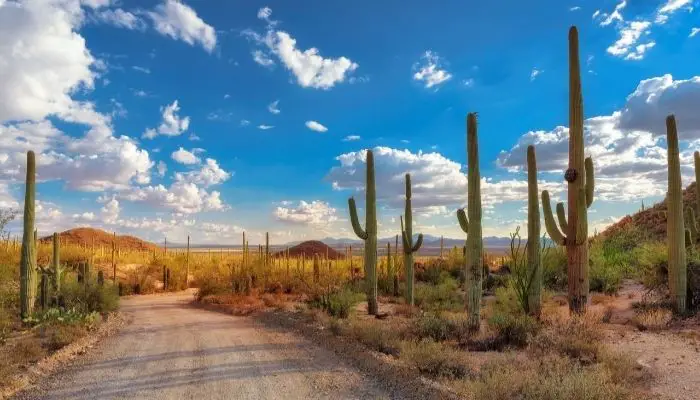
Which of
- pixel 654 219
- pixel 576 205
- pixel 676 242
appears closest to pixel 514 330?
pixel 576 205

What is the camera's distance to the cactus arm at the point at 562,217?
1479cm

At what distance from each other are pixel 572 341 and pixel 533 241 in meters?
6.04

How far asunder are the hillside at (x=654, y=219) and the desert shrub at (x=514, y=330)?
24.3 m

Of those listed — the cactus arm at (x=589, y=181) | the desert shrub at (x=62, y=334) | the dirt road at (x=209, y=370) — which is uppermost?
the cactus arm at (x=589, y=181)

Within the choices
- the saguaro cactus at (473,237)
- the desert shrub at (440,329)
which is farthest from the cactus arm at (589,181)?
the desert shrub at (440,329)

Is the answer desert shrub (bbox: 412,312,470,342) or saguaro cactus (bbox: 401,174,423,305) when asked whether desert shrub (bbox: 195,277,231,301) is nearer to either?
saguaro cactus (bbox: 401,174,423,305)

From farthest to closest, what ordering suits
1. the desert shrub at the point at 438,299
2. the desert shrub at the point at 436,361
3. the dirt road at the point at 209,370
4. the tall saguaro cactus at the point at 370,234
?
1. the desert shrub at the point at 438,299
2. the tall saguaro cactus at the point at 370,234
3. the desert shrub at the point at 436,361
4. the dirt road at the point at 209,370

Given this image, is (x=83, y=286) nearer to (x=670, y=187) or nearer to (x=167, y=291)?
(x=167, y=291)

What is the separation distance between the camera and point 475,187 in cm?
1309

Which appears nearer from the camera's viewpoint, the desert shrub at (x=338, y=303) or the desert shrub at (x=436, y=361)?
the desert shrub at (x=436, y=361)

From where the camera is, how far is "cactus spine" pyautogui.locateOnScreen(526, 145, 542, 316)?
15.4 metres

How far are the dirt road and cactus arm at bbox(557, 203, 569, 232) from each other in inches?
284

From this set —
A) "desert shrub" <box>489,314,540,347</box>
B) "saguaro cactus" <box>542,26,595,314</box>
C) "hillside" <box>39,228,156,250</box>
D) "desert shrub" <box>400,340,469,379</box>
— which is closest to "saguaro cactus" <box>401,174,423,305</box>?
"saguaro cactus" <box>542,26,595,314</box>

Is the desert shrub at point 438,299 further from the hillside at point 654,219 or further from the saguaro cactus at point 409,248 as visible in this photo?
the hillside at point 654,219
